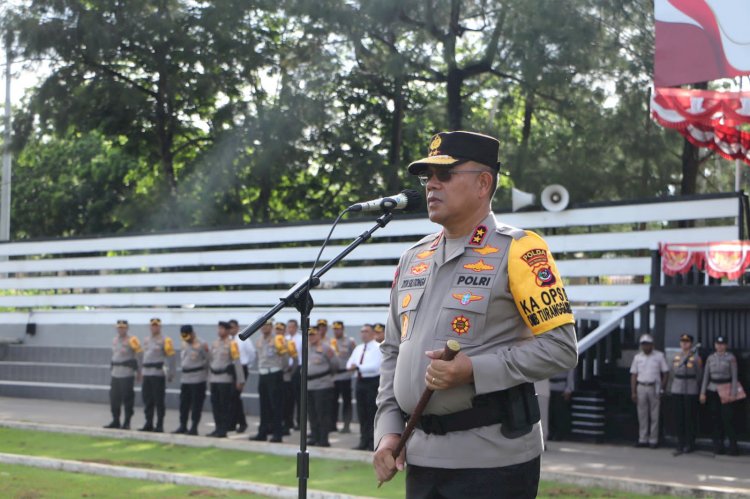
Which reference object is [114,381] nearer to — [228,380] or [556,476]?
[228,380]

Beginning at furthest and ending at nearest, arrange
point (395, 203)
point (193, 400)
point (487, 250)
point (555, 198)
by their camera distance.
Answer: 1. point (555, 198)
2. point (193, 400)
3. point (395, 203)
4. point (487, 250)

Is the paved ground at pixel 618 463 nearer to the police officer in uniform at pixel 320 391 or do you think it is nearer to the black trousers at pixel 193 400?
the police officer in uniform at pixel 320 391

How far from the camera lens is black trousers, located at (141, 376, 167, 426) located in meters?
17.9

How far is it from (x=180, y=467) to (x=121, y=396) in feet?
18.1

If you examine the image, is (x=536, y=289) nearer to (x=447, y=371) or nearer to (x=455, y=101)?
(x=447, y=371)

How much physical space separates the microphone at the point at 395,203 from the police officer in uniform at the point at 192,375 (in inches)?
478

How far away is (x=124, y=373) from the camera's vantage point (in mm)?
18531

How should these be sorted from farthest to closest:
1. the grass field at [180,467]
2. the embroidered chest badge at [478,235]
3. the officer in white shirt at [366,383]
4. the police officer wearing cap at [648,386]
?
the police officer wearing cap at [648,386] < the officer in white shirt at [366,383] < the grass field at [180,467] < the embroidered chest badge at [478,235]

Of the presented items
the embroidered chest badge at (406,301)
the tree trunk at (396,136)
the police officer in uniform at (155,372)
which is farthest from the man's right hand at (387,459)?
the tree trunk at (396,136)

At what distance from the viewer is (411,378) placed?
13.3ft

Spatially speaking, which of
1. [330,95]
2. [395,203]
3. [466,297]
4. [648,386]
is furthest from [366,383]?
[466,297]

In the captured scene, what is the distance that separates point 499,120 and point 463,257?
2107 cm

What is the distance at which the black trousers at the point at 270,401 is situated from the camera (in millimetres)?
16413

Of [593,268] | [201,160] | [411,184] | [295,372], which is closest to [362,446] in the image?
[295,372]
